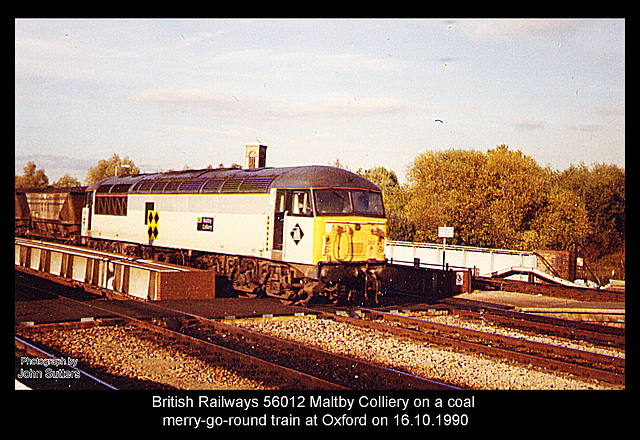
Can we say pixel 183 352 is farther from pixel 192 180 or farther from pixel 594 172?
pixel 594 172

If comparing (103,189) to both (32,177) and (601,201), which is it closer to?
(601,201)

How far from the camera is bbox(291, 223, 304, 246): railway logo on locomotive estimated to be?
15641mm

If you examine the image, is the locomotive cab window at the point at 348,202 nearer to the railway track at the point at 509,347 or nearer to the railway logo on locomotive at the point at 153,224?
the railway track at the point at 509,347

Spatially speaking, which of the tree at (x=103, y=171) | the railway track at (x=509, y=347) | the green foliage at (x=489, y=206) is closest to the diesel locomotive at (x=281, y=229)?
the railway track at (x=509, y=347)

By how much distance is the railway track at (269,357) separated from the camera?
8734 millimetres

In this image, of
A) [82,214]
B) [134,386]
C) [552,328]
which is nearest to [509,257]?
[552,328]

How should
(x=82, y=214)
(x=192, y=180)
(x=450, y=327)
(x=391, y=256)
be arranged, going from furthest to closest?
(x=391, y=256), (x=82, y=214), (x=192, y=180), (x=450, y=327)

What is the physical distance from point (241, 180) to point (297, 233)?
10.4 ft

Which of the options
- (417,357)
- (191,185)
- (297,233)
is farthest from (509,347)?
(191,185)

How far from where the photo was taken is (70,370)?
8703 millimetres

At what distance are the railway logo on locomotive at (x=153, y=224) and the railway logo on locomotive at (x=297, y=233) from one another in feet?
23.6

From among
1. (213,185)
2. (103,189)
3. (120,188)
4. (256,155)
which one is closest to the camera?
(213,185)

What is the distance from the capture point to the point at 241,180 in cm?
1780
